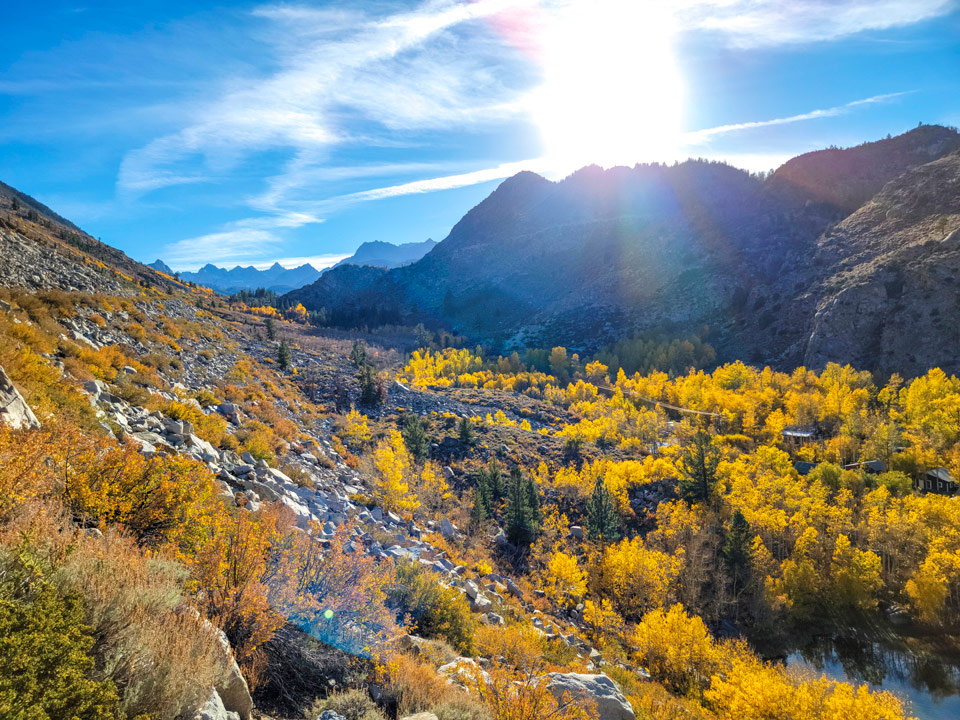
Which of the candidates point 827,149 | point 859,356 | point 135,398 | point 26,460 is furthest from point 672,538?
point 827,149

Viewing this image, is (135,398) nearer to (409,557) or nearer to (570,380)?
(409,557)

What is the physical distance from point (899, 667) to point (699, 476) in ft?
53.6

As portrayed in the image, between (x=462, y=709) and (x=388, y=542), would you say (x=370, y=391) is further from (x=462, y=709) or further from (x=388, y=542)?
(x=462, y=709)

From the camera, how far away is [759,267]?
134 metres

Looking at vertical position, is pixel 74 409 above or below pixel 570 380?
above

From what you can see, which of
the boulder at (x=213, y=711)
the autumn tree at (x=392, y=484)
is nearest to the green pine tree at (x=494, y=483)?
the autumn tree at (x=392, y=484)

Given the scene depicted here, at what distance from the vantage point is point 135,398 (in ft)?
41.8

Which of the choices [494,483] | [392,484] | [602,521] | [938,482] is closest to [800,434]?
[938,482]

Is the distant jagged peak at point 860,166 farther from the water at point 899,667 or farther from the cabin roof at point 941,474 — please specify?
the water at point 899,667

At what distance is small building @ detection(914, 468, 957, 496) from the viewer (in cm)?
4203

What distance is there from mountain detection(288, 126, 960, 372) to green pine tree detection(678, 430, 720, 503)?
64.8 metres

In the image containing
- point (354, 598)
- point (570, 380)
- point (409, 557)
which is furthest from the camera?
point (570, 380)

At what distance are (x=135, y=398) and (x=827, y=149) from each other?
214115 mm

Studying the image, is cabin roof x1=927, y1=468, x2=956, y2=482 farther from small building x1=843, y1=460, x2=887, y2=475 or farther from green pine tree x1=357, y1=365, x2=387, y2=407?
green pine tree x1=357, y1=365, x2=387, y2=407
